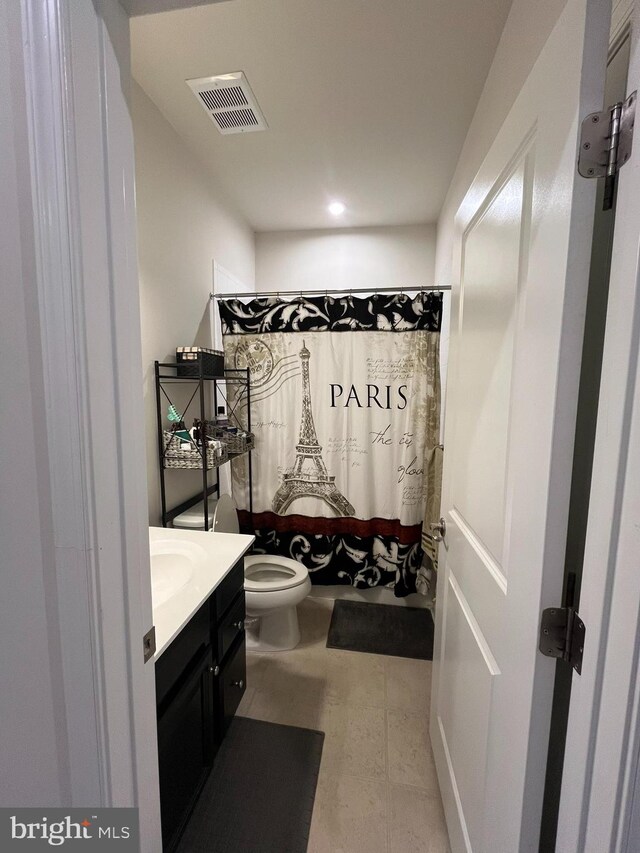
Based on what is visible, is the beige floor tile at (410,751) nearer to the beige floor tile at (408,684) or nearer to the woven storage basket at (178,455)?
the beige floor tile at (408,684)

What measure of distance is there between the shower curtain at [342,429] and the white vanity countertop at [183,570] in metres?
0.87

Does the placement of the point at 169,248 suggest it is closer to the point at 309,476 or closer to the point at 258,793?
the point at 309,476

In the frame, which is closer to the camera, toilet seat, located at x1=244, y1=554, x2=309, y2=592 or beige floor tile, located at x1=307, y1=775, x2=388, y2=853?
beige floor tile, located at x1=307, y1=775, x2=388, y2=853

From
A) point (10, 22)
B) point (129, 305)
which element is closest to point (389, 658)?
point (129, 305)

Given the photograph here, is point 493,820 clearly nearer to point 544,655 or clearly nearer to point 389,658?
point 544,655

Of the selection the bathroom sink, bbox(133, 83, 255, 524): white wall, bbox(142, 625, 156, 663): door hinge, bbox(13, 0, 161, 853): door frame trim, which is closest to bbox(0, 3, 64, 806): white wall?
bbox(13, 0, 161, 853): door frame trim

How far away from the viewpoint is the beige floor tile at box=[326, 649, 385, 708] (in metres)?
1.68

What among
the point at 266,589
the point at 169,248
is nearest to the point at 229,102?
the point at 169,248

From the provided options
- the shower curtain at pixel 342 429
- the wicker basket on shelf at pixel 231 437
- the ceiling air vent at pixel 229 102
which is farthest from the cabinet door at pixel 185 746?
the ceiling air vent at pixel 229 102

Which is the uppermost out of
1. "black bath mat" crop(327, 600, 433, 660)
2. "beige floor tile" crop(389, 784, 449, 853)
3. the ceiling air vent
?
the ceiling air vent

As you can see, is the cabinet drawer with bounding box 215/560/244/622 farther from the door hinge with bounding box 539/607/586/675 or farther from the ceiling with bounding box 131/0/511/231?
the ceiling with bounding box 131/0/511/231

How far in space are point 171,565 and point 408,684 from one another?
1.29 m

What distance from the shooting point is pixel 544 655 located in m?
0.63
